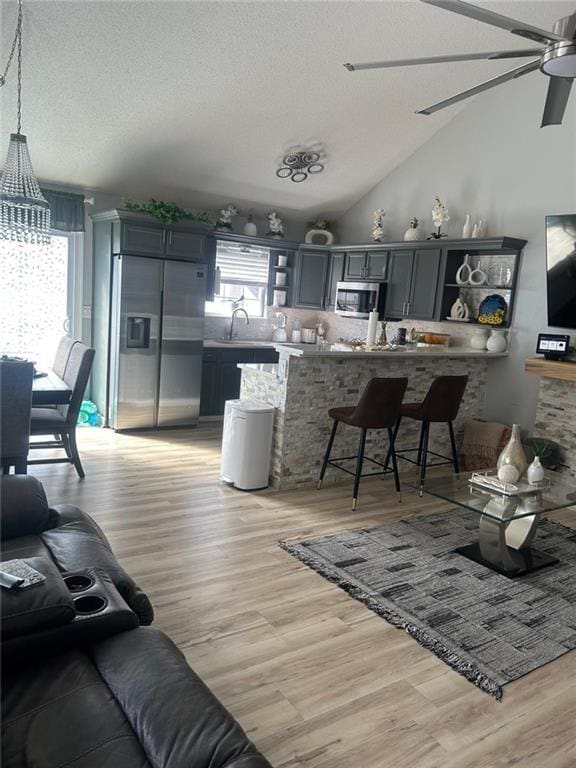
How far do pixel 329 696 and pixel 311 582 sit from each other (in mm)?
853

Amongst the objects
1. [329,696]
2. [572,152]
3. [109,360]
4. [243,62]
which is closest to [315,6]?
[243,62]

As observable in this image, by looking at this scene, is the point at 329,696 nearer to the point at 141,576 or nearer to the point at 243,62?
the point at 141,576

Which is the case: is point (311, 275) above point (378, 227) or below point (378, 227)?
below

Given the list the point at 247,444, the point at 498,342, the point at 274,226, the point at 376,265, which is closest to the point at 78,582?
the point at 247,444

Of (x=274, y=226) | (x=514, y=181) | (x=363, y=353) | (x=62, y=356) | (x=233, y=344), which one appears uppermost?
(x=514, y=181)

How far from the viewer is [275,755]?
1926 millimetres

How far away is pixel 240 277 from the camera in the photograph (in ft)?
22.8

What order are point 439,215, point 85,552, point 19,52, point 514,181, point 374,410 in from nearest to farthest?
point 85,552 → point 19,52 → point 374,410 → point 514,181 → point 439,215

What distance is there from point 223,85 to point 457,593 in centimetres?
419

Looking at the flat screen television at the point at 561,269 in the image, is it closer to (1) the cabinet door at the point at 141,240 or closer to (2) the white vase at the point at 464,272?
(2) the white vase at the point at 464,272

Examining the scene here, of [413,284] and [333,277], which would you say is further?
[333,277]

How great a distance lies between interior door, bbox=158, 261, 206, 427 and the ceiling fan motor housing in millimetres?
3990

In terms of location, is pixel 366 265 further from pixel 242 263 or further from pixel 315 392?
pixel 315 392

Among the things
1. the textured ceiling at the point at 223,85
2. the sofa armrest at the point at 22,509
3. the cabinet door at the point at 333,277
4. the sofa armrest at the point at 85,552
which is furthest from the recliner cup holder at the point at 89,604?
the cabinet door at the point at 333,277
